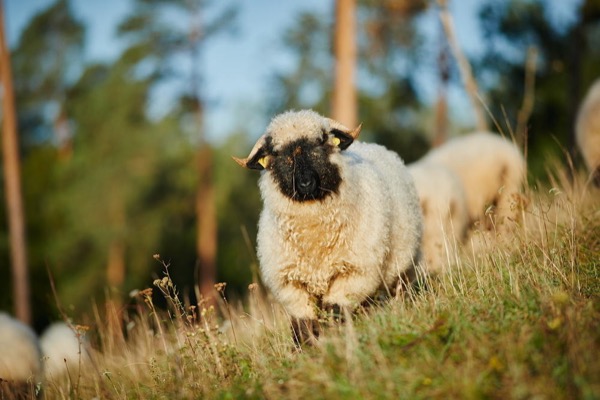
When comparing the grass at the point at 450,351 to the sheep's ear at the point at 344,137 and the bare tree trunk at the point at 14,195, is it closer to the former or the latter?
the sheep's ear at the point at 344,137

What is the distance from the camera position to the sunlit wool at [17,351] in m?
7.81

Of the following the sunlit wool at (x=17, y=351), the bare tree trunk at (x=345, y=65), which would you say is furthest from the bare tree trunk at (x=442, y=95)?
the sunlit wool at (x=17, y=351)

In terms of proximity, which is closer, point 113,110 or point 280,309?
point 280,309

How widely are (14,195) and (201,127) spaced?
805cm

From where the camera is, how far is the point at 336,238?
5000mm

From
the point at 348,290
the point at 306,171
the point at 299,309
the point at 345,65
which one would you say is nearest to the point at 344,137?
the point at 306,171

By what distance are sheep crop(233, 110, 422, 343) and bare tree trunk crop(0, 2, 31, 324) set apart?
39.4ft

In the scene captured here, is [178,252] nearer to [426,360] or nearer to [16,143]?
[16,143]

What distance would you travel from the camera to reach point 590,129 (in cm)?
934

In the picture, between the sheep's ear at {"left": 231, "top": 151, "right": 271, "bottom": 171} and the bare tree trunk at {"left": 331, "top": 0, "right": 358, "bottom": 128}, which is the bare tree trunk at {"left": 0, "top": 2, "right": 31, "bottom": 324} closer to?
the bare tree trunk at {"left": 331, "top": 0, "right": 358, "bottom": 128}

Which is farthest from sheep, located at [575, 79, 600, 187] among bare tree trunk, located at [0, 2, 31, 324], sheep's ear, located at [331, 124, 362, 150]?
bare tree trunk, located at [0, 2, 31, 324]

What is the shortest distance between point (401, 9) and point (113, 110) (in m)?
12.1

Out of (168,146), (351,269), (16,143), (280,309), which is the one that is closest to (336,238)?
(351,269)

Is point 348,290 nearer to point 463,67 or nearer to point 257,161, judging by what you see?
point 257,161
